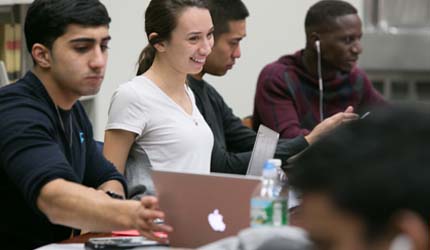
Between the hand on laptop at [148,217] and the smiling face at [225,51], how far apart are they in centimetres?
143

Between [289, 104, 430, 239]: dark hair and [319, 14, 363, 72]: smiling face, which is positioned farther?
[319, 14, 363, 72]: smiling face

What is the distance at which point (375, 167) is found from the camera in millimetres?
857

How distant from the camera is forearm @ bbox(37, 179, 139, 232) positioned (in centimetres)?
214

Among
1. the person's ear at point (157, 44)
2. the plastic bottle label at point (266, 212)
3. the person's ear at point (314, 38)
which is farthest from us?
the person's ear at point (314, 38)

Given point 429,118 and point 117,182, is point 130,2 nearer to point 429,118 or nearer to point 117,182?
point 117,182

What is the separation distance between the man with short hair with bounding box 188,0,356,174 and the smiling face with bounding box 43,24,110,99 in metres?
0.89

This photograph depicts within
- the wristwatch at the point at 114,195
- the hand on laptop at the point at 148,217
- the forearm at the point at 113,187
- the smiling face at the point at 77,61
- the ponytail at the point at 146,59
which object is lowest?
the forearm at the point at 113,187

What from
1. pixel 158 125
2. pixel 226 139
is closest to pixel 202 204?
pixel 158 125

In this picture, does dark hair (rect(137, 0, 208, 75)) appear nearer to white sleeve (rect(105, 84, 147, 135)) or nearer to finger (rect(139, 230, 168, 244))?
white sleeve (rect(105, 84, 147, 135))

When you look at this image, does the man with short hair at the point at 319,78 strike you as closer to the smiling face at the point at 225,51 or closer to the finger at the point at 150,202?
the smiling face at the point at 225,51

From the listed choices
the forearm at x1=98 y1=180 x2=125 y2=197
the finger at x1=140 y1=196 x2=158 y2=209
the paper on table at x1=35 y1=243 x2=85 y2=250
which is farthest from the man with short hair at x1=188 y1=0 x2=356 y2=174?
the finger at x1=140 y1=196 x2=158 y2=209

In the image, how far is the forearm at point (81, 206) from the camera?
7.02ft

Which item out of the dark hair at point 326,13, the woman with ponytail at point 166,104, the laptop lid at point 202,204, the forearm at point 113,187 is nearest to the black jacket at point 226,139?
the woman with ponytail at point 166,104

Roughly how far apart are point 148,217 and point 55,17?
622 mm
